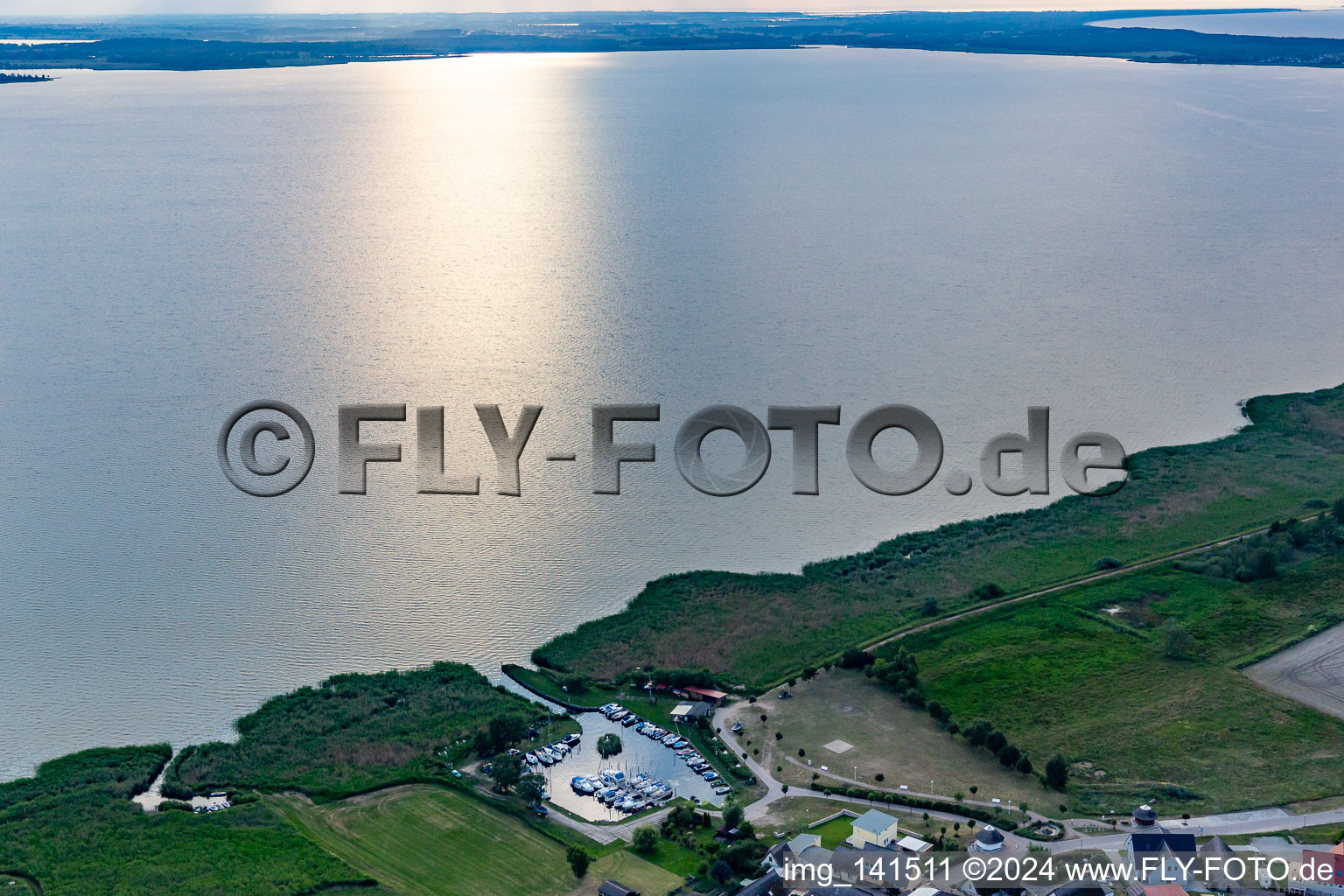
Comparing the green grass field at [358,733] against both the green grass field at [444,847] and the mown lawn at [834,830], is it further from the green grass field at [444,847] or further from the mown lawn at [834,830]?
the mown lawn at [834,830]

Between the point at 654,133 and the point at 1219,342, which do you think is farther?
the point at 654,133

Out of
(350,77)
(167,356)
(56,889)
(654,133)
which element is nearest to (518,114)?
(654,133)

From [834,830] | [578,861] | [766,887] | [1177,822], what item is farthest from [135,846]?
[1177,822]

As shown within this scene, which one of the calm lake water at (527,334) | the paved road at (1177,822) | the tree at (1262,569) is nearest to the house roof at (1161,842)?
the paved road at (1177,822)

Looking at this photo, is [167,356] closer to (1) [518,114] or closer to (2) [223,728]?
(2) [223,728]

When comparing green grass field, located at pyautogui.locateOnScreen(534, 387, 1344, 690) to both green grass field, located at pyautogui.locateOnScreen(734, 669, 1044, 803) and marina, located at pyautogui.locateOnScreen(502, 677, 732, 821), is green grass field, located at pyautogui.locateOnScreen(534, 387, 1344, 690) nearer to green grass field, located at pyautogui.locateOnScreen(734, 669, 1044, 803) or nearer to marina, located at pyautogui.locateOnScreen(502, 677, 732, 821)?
green grass field, located at pyautogui.locateOnScreen(734, 669, 1044, 803)
